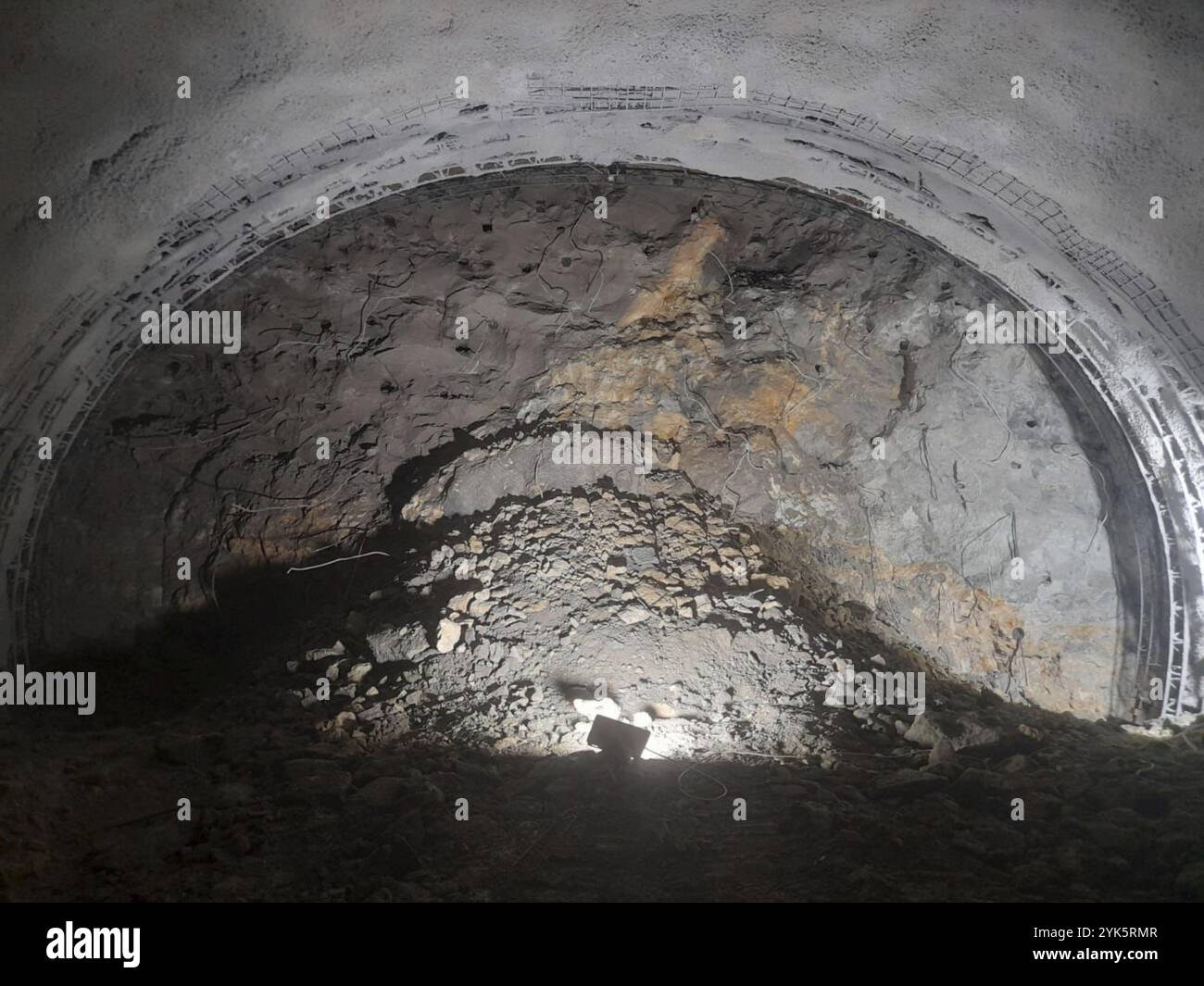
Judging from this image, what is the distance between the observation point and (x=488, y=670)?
10.3ft

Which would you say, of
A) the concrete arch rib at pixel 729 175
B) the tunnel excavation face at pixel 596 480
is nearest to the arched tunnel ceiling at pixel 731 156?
the concrete arch rib at pixel 729 175

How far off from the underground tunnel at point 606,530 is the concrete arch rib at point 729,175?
18 millimetres

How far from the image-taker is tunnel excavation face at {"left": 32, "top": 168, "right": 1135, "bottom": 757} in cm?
331

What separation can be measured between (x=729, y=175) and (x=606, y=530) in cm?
172

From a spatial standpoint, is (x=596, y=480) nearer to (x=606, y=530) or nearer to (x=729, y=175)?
(x=606, y=530)

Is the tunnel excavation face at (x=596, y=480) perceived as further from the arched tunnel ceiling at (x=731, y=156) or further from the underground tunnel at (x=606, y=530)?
the arched tunnel ceiling at (x=731, y=156)

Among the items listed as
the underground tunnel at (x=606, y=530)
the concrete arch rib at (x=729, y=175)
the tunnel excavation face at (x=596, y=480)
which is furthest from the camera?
the tunnel excavation face at (x=596, y=480)

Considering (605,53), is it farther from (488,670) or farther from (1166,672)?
(1166,672)

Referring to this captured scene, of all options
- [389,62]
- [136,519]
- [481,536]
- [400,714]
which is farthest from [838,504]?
[136,519]

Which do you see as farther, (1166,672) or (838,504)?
(838,504)

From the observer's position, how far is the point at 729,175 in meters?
3.34

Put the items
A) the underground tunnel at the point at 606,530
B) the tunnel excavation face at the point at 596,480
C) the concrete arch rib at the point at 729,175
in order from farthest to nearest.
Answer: the tunnel excavation face at the point at 596,480 < the concrete arch rib at the point at 729,175 < the underground tunnel at the point at 606,530

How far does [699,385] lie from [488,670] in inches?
76.2

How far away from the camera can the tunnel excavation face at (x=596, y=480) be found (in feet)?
10.9
